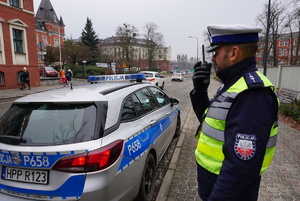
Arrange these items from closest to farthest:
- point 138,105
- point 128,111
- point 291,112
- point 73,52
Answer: point 128,111 → point 138,105 → point 291,112 → point 73,52

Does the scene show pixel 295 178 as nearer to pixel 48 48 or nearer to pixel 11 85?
pixel 11 85

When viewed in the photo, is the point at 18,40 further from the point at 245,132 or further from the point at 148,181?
the point at 245,132

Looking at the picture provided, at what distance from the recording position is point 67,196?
1817 millimetres

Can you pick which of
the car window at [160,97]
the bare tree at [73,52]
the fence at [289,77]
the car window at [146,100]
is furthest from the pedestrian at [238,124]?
the bare tree at [73,52]

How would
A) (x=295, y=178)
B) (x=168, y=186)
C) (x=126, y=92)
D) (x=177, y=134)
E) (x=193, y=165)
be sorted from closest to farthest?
(x=126, y=92) < (x=168, y=186) < (x=295, y=178) < (x=193, y=165) < (x=177, y=134)

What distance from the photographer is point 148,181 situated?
2.93 meters

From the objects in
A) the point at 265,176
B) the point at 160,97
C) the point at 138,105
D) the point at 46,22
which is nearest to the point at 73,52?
the point at 46,22

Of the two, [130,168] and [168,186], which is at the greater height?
[130,168]

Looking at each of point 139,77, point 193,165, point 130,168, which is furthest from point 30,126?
point 193,165

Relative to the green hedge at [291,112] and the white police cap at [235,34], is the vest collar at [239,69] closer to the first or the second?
the white police cap at [235,34]

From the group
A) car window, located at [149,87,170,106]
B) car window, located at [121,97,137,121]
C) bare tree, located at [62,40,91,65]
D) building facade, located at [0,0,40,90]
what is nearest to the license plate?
car window, located at [121,97,137,121]

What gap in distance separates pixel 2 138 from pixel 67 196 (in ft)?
3.20

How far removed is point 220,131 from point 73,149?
1.29 meters

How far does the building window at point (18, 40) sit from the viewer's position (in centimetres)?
1942
